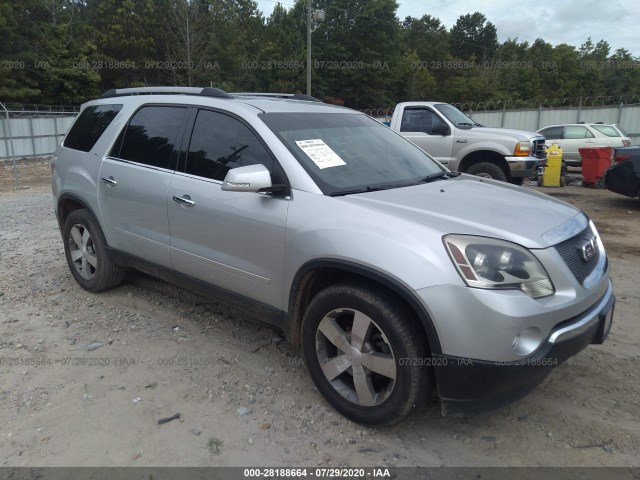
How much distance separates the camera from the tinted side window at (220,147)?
10.9ft

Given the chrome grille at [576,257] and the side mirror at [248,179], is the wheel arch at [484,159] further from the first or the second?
the side mirror at [248,179]

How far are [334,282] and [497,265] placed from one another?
96 cm

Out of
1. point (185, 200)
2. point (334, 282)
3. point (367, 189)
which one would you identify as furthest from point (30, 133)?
point (334, 282)

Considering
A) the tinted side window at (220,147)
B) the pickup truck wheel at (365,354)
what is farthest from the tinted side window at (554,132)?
the pickup truck wheel at (365,354)

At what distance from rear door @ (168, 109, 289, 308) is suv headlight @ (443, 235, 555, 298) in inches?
42.3

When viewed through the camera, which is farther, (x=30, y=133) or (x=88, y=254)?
(x=30, y=133)

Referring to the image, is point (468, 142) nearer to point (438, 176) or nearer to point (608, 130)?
point (438, 176)

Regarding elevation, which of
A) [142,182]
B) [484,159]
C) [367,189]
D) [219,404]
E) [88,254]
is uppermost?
[367,189]

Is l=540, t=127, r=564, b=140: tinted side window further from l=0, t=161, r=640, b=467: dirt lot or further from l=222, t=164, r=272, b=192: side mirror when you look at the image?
l=222, t=164, r=272, b=192: side mirror

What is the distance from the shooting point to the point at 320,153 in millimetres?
3281

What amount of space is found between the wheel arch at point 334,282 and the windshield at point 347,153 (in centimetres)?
47

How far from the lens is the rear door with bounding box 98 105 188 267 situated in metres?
3.83

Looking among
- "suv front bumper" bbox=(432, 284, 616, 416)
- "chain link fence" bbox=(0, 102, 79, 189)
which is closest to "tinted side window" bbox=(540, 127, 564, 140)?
"suv front bumper" bbox=(432, 284, 616, 416)

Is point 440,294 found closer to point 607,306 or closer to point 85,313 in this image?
point 607,306
